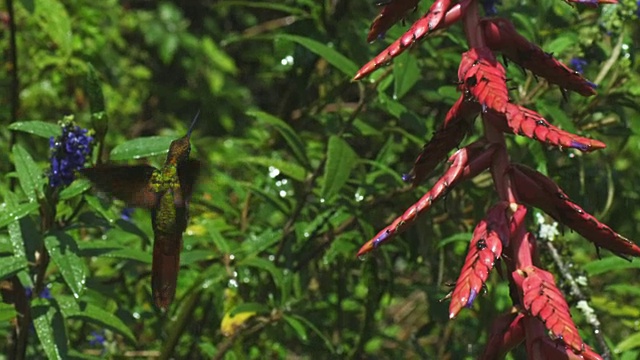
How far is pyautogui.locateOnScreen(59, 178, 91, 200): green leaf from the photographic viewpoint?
209 cm

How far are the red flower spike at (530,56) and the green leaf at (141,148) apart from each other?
0.97m

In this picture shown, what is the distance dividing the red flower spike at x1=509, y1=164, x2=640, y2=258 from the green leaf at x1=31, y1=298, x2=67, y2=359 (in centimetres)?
111

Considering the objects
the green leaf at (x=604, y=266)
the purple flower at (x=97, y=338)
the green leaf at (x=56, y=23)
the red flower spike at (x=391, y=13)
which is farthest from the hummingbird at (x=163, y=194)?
the green leaf at (x=56, y=23)

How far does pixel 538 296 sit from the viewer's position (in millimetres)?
1160

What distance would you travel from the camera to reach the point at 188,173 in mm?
1826

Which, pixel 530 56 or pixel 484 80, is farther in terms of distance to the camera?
pixel 530 56

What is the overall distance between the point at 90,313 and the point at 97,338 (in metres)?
0.55

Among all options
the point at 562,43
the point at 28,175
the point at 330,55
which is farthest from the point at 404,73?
the point at 28,175

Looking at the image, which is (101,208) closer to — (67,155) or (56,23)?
(67,155)

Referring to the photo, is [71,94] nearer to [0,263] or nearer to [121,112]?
[121,112]

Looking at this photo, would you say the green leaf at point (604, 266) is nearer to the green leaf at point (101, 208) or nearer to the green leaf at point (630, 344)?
the green leaf at point (630, 344)

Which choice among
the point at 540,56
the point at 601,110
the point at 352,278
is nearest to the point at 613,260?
the point at 601,110

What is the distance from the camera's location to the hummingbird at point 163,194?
1.75 metres

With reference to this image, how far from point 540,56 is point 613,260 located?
3.95 ft
